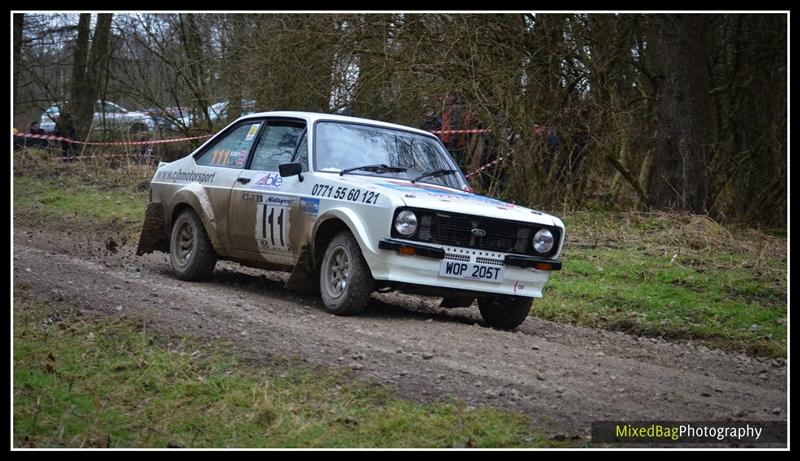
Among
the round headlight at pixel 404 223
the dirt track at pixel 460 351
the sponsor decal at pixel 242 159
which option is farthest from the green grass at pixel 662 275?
the sponsor decal at pixel 242 159

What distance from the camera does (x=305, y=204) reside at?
905 centimetres

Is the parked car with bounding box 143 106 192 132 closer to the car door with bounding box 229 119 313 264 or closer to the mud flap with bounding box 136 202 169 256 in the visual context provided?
the mud flap with bounding box 136 202 169 256

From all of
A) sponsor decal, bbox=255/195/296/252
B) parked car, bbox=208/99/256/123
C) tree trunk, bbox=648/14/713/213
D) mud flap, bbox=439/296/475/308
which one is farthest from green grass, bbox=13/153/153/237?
tree trunk, bbox=648/14/713/213

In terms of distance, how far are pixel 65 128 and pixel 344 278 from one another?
19142mm

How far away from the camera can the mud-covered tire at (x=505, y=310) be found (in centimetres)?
898

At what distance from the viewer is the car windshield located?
940 cm

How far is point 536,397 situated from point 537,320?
3716 millimetres

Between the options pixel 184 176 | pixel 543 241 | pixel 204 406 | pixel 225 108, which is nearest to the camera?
pixel 204 406

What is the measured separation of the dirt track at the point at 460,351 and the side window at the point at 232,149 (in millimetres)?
1177

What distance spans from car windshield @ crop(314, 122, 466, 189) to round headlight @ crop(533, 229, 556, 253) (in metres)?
1.25

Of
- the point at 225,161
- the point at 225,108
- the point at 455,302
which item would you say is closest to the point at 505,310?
the point at 455,302

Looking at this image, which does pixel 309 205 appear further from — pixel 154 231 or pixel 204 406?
pixel 204 406

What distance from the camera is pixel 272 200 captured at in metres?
9.45
